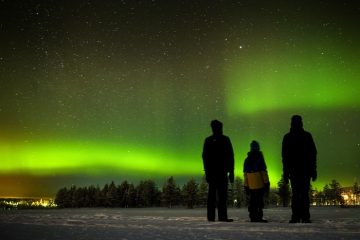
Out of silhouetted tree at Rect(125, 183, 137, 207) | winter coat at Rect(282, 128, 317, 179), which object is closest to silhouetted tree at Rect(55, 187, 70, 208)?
silhouetted tree at Rect(125, 183, 137, 207)

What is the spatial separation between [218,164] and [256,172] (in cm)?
117

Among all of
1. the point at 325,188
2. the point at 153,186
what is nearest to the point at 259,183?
the point at 153,186

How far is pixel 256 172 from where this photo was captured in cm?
1012

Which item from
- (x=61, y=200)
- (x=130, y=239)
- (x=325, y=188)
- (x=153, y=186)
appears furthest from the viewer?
(x=61, y=200)

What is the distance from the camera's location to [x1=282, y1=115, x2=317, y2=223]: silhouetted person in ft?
30.3

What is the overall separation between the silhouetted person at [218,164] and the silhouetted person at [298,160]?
142 cm

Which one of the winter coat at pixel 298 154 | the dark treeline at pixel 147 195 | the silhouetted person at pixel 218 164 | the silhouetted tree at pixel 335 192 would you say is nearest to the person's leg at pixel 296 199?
the winter coat at pixel 298 154

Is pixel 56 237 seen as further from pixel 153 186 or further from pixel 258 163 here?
pixel 153 186

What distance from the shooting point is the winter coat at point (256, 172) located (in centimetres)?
1010

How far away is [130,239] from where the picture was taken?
4355 millimetres

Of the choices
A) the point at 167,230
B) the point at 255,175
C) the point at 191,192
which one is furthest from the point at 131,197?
A: the point at 167,230

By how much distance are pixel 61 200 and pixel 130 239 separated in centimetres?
17428

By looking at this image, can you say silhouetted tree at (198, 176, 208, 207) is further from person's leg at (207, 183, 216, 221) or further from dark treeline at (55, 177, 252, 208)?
person's leg at (207, 183, 216, 221)

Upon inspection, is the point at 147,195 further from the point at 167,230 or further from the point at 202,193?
the point at 167,230
